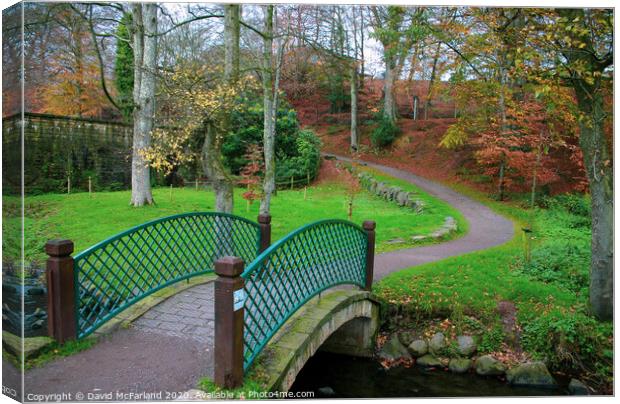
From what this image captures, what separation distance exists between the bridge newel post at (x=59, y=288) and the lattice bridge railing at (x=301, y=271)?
1410mm

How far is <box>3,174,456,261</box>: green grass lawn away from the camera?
14.2ft

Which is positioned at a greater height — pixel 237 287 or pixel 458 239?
pixel 237 287

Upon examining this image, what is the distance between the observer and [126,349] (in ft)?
12.6

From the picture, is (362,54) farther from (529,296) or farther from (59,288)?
(59,288)

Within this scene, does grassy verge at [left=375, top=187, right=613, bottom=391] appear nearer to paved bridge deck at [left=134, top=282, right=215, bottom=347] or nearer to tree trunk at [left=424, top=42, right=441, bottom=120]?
paved bridge deck at [left=134, top=282, right=215, bottom=347]

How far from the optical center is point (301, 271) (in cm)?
487

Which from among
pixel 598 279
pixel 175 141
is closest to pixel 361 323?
pixel 598 279

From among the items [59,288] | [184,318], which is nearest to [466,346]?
[184,318]

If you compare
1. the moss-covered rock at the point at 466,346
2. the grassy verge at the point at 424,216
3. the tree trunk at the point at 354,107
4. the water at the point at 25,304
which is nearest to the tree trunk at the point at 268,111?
the tree trunk at the point at 354,107

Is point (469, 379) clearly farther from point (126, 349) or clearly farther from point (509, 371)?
point (126, 349)

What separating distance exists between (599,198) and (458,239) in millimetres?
3705

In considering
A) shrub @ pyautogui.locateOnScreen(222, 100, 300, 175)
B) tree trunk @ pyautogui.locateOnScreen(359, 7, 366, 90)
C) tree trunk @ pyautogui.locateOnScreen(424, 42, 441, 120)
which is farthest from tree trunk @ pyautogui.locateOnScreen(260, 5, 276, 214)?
tree trunk @ pyautogui.locateOnScreen(424, 42, 441, 120)

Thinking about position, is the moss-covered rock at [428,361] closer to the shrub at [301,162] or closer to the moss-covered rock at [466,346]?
the moss-covered rock at [466,346]

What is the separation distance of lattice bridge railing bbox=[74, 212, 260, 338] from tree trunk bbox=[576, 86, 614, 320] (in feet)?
12.5
